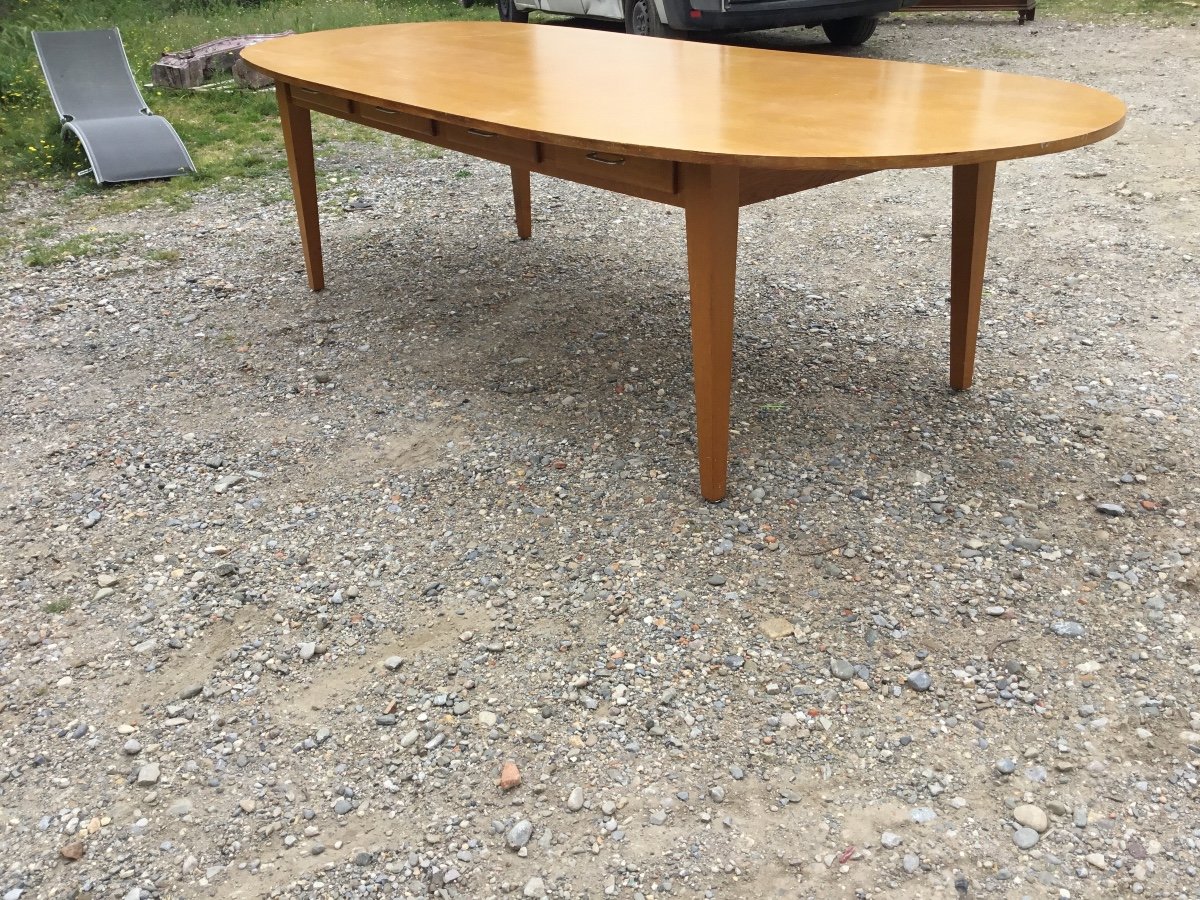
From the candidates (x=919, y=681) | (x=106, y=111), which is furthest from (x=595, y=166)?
(x=106, y=111)

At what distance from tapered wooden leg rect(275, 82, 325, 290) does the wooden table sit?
48mm

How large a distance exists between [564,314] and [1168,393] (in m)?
1.89

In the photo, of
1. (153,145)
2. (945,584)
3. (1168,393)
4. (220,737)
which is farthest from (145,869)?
(153,145)

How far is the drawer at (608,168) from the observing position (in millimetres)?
2109

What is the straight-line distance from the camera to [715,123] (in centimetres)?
220

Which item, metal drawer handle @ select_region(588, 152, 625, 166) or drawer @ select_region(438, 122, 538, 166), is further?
drawer @ select_region(438, 122, 538, 166)

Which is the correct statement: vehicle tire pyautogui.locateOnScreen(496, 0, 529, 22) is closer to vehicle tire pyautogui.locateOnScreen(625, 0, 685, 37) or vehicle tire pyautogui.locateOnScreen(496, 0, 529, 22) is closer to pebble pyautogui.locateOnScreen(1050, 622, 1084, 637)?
vehicle tire pyautogui.locateOnScreen(625, 0, 685, 37)

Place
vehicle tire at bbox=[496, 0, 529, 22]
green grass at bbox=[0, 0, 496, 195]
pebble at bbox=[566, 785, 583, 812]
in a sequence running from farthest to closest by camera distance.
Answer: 1. vehicle tire at bbox=[496, 0, 529, 22]
2. green grass at bbox=[0, 0, 496, 195]
3. pebble at bbox=[566, 785, 583, 812]

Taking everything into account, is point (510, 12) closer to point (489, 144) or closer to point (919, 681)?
point (489, 144)

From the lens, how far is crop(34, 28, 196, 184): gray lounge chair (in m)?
4.96

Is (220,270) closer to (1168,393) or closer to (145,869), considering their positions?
(145,869)

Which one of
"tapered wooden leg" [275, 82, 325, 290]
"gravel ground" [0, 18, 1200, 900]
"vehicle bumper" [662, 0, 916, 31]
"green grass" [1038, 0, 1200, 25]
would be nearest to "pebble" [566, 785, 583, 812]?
"gravel ground" [0, 18, 1200, 900]

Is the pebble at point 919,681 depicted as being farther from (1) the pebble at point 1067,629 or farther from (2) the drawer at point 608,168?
(2) the drawer at point 608,168

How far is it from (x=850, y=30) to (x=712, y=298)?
5936mm
